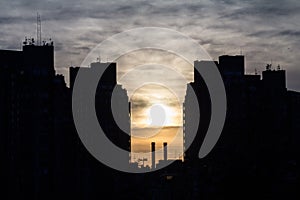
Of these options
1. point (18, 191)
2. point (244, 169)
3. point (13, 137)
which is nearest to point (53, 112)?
point (13, 137)

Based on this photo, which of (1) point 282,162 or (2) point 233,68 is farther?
(2) point 233,68

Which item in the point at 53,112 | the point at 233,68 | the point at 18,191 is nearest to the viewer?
the point at 18,191

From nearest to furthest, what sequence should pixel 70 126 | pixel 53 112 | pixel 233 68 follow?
pixel 53 112
pixel 70 126
pixel 233 68

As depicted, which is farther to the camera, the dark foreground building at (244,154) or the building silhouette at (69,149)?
the building silhouette at (69,149)

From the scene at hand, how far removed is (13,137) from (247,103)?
7376 cm

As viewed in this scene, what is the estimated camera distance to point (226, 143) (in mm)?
176375

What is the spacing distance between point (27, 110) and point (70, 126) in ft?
109

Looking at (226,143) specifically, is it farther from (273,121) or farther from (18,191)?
(18,191)

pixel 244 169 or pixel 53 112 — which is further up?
pixel 53 112

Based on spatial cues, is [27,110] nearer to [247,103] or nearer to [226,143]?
[226,143]

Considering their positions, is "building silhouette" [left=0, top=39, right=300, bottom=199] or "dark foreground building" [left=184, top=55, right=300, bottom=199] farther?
"building silhouette" [left=0, top=39, right=300, bottom=199]

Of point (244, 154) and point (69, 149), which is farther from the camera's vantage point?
point (69, 149)

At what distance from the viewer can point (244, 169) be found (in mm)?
131250

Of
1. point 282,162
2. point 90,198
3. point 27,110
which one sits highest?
point 27,110
